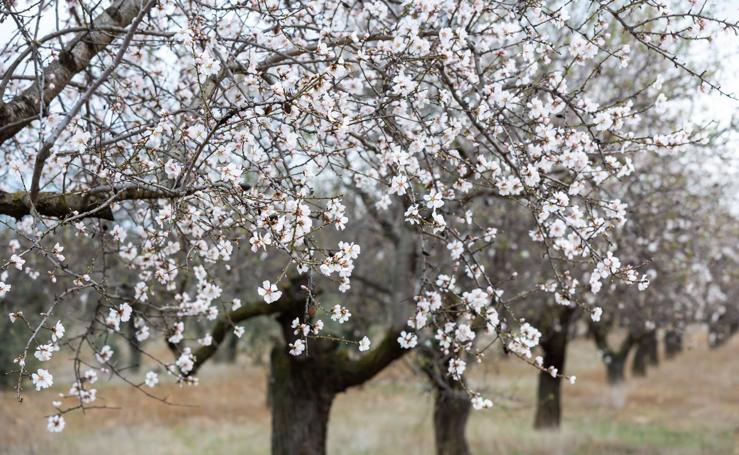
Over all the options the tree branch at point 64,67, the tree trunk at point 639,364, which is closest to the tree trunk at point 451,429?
the tree branch at point 64,67

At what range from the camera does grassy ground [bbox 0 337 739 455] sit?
1708 cm

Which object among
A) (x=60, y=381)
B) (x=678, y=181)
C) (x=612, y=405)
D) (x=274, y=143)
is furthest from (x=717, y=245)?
(x=60, y=381)

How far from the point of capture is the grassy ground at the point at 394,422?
56.0 feet

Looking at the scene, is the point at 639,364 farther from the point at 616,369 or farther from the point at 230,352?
the point at 230,352

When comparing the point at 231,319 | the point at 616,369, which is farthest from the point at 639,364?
the point at 231,319

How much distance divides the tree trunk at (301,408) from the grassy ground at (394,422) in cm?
206

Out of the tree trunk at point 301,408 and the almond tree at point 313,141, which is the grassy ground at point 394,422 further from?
the almond tree at point 313,141

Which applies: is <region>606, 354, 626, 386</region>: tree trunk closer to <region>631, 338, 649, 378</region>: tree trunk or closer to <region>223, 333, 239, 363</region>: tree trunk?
<region>631, 338, 649, 378</region>: tree trunk

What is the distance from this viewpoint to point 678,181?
11750 millimetres

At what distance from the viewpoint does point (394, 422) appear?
2159 cm

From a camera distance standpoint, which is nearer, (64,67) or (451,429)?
(64,67)

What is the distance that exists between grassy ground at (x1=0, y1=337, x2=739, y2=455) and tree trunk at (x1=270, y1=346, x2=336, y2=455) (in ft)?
6.77

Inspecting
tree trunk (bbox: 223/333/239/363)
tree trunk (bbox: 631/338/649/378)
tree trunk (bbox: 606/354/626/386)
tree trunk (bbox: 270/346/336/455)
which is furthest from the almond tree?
tree trunk (bbox: 223/333/239/363)

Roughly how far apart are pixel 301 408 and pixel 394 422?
40.5ft
